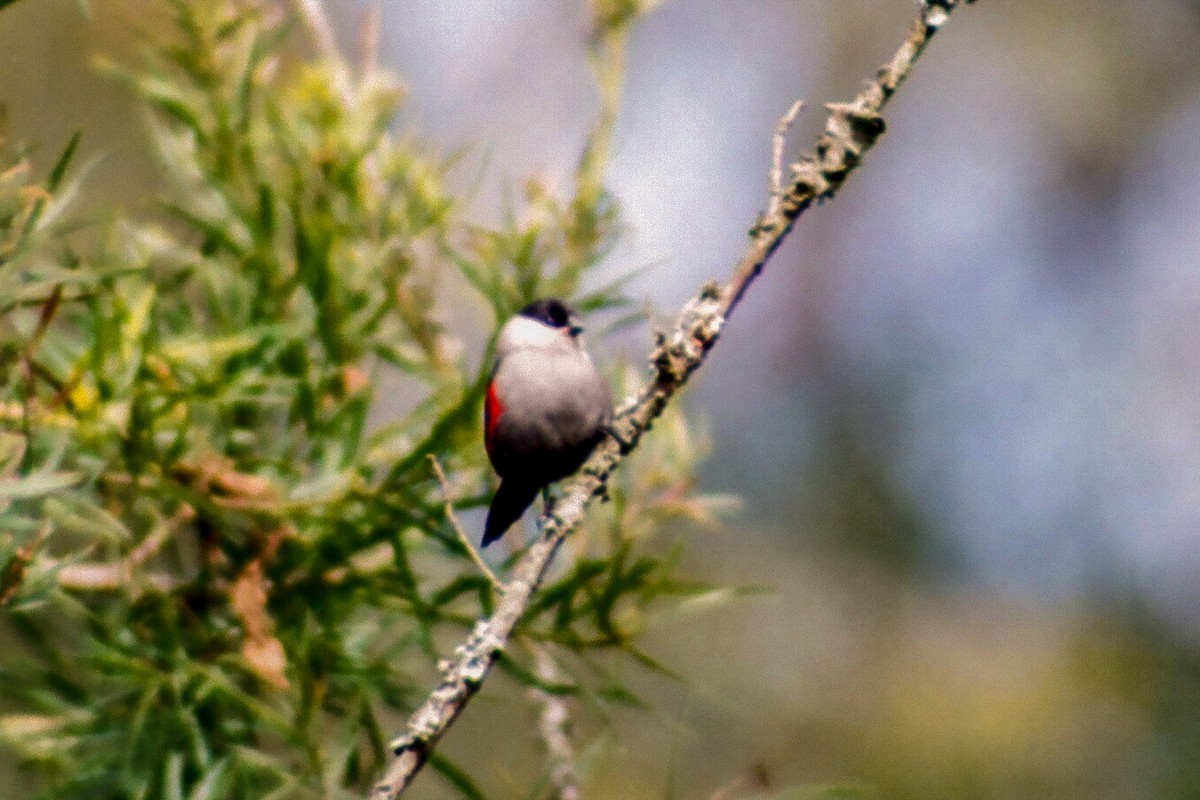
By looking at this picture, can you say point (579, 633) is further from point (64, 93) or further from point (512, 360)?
point (64, 93)

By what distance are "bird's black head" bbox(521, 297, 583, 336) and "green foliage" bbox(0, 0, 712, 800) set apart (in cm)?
11

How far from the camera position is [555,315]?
1268mm

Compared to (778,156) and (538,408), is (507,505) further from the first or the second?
(778,156)

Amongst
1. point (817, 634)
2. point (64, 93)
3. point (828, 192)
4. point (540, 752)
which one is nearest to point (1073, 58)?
point (817, 634)

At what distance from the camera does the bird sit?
1.02 metres

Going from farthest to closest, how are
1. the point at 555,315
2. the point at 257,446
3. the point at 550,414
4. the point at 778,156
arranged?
the point at 257,446, the point at 555,315, the point at 550,414, the point at 778,156

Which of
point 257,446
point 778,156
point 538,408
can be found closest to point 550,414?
point 538,408

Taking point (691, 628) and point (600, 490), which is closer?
point (600, 490)

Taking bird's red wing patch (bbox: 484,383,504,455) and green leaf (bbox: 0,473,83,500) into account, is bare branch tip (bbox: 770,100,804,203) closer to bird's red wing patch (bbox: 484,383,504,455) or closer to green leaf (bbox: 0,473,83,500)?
bird's red wing patch (bbox: 484,383,504,455)

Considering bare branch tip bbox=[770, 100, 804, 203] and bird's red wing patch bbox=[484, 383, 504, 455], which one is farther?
bird's red wing patch bbox=[484, 383, 504, 455]

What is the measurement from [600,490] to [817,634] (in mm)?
2456

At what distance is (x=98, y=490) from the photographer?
137 centimetres

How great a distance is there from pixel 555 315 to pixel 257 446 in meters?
0.47

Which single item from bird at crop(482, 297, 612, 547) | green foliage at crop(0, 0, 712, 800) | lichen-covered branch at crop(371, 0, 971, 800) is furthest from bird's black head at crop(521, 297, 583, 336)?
lichen-covered branch at crop(371, 0, 971, 800)
